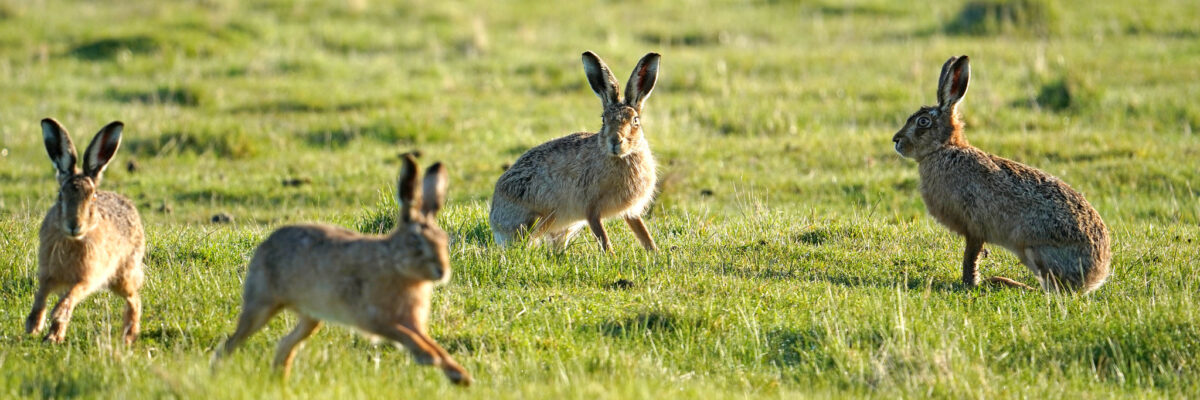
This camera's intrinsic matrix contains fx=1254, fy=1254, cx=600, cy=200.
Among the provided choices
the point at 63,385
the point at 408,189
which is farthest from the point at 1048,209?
the point at 63,385

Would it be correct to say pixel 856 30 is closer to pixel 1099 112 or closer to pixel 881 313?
pixel 1099 112

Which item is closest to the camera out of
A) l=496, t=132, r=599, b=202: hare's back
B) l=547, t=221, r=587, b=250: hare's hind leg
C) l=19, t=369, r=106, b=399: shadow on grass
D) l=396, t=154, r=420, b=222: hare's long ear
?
l=396, t=154, r=420, b=222: hare's long ear

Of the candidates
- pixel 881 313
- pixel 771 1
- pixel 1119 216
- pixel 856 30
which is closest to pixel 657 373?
pixel 881 313

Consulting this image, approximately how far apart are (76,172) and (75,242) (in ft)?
1.06

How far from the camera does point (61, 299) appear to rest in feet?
19.2

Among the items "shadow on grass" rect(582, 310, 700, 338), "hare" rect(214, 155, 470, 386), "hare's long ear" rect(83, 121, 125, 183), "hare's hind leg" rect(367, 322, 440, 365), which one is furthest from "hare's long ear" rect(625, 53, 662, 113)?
"hare's hind leg" rect(367, 322, 440, 365)

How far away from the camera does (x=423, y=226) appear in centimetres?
465

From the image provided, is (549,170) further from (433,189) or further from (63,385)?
(63,385)

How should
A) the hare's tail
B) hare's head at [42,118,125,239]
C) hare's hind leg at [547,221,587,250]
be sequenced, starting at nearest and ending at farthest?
hare's head at [42,118,125,239] < the hare's tail < hare's hind leg at [547,221,587,250]

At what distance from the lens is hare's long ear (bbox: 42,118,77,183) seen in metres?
5.69

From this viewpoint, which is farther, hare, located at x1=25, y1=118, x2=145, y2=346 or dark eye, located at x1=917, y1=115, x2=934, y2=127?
dark eye, located at x1=917, y1=115, x2=934, y2=127

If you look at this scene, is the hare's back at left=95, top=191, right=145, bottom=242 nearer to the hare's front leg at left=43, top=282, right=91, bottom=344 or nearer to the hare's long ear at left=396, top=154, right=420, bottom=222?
the hare's front leg at left=43, top=282, right=91, bottom=344

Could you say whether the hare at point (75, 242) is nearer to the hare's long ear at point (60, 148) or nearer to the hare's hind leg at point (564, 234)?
the hare's long ear at point (60, 148)

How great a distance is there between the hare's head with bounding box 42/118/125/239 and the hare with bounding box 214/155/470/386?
0.94 m
